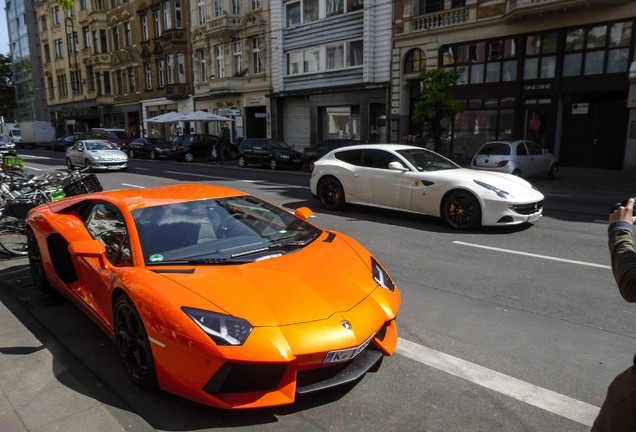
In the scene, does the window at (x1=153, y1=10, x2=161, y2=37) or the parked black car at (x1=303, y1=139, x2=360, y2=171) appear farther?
the window at (x1=153, y1=10, x2=161, y2=37)

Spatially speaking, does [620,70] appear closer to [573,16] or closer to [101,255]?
[573,16]

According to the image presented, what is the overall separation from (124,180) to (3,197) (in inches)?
392

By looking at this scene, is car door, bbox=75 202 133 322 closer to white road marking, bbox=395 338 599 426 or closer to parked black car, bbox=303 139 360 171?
white road marking, bbox=395 338 599 426

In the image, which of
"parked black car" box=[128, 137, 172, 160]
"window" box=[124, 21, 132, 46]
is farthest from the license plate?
"window" box=[124, 21, 132, 46]

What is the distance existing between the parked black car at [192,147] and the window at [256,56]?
688 cm

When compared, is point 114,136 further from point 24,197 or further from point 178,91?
point 24,197

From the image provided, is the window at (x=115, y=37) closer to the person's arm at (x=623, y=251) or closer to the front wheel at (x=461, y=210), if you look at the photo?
the front wheel at (x=461, y=210)

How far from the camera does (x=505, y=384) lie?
10.6ft

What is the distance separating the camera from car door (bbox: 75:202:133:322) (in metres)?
3.59

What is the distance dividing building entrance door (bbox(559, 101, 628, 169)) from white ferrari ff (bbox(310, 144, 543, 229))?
13.3 meters

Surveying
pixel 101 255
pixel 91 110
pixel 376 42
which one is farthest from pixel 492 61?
pixel 91 110

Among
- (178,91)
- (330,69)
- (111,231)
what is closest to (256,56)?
(330,69)

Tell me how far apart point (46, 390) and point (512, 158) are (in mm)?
14233

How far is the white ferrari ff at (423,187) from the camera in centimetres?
789
